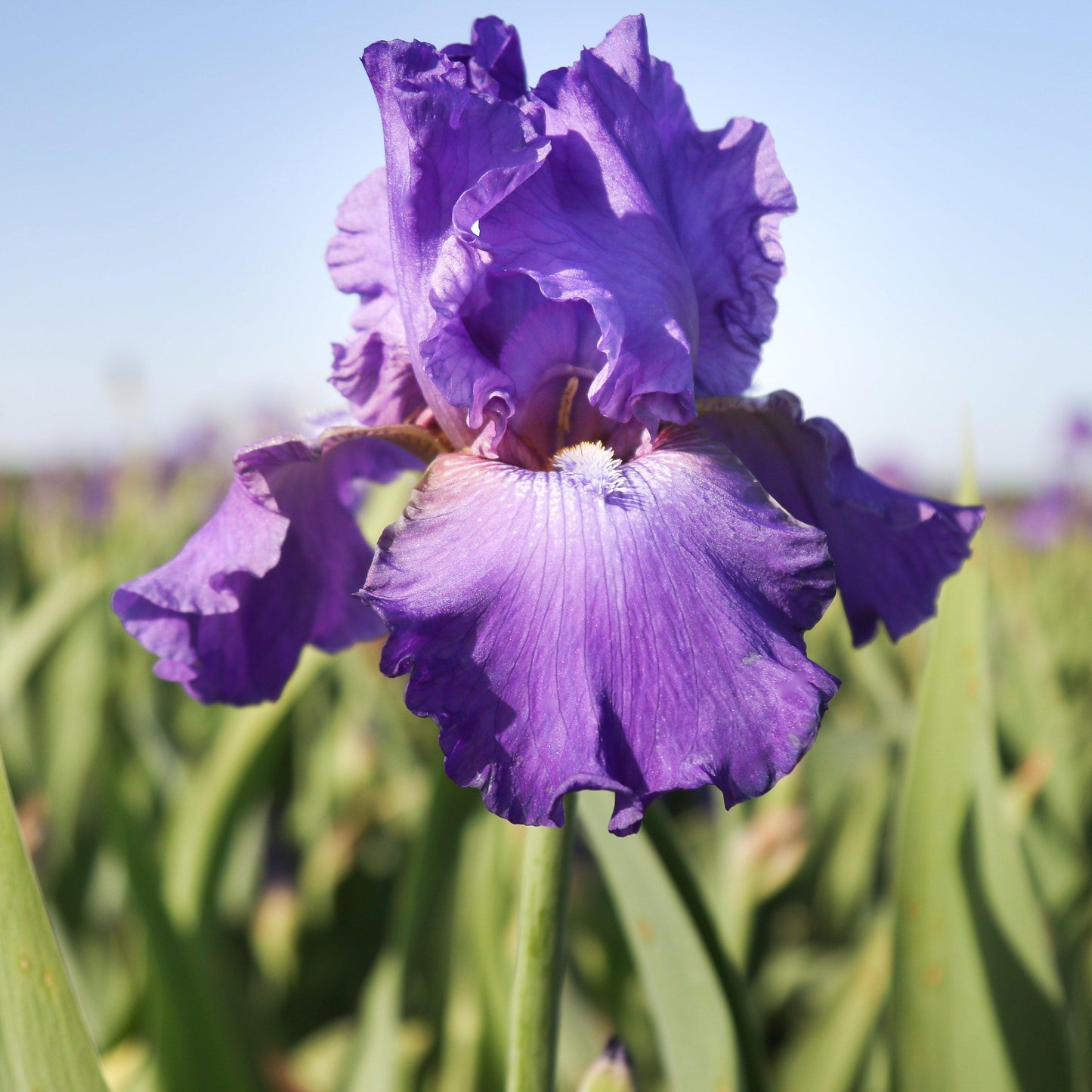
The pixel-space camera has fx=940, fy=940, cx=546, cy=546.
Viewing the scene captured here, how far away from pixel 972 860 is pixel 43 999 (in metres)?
0.96

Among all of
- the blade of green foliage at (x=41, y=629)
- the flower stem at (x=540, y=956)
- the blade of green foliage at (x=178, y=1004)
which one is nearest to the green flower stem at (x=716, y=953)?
the flower stem at (x=540, y=956)

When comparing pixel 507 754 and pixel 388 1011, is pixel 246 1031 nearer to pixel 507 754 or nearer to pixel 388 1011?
pixel 388 1011

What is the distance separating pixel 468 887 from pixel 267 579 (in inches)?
40.4

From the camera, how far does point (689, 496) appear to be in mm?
667

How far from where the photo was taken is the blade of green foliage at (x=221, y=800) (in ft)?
4.44

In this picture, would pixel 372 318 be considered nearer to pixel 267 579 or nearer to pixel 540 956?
pixel 267 579

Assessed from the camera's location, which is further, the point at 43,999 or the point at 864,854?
the point at 864,854

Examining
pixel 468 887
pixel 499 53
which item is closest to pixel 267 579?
pixel 499 53

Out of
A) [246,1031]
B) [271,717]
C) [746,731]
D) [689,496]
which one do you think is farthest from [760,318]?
[246,1031]

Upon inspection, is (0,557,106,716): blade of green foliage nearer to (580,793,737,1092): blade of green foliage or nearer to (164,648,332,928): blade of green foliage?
(164,648,332,928): blade of green foliage

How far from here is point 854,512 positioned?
84cm

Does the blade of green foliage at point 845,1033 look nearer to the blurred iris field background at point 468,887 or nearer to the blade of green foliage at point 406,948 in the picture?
the blurred iris field background at point 468,887

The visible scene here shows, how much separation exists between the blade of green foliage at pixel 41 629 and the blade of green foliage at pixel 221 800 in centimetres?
71

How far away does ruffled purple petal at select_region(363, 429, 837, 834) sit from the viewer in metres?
0.59
